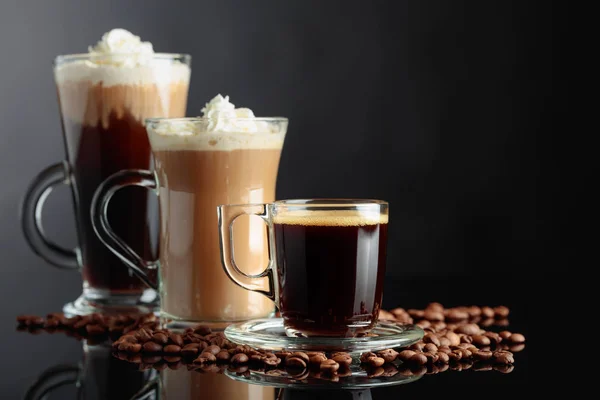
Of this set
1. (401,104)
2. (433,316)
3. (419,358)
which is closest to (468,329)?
(433,316)

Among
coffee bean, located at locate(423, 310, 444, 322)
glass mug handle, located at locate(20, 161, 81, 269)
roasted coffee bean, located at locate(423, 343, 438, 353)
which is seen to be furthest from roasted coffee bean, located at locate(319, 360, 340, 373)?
glass mug handle, located at locate(20, 161, 81, 269)

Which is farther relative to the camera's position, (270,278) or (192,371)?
(270,278)

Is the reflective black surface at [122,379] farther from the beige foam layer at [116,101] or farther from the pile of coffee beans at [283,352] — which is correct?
the beige foam layer at [116,101]

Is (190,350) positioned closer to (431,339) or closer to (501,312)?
(431,339)

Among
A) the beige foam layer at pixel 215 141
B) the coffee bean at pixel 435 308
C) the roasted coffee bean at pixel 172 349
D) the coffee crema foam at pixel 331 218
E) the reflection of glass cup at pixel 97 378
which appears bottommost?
the coffee bean at pixel 435 308

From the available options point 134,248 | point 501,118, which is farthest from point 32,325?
point 501,118

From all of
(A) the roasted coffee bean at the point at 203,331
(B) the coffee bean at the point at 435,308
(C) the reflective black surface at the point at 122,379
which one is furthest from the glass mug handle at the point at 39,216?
(B) the coffee bean at the point at 435,308

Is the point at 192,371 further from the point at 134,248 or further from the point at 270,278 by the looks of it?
the point at 134,248
